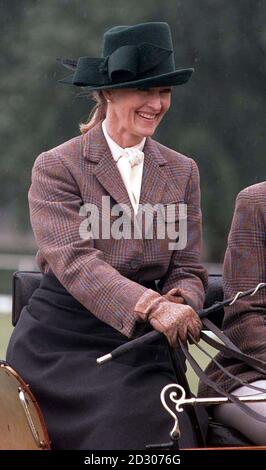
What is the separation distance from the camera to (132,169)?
4324mm

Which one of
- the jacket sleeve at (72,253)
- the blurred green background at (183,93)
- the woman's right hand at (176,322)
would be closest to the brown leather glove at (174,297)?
the jacket sleeve at (72,253)

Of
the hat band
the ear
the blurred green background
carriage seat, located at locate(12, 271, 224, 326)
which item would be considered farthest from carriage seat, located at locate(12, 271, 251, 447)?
the blurred green background

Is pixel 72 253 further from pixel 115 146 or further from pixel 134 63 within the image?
pixel 134 63

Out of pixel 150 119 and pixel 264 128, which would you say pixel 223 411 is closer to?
pixel 150 119

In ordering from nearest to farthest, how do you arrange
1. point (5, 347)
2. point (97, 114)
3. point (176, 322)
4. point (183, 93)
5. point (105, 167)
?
point (176, 322) < point (105, 167) < point (97, 114) < point (5, 347) < point (183, 93)

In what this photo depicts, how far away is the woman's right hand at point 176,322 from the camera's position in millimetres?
3707

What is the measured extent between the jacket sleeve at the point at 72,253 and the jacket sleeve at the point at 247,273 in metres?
0.47

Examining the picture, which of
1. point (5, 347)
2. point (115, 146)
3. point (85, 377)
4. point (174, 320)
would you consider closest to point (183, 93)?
point (5, 347)

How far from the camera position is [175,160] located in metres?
4.45

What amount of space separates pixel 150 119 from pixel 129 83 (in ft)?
0.54

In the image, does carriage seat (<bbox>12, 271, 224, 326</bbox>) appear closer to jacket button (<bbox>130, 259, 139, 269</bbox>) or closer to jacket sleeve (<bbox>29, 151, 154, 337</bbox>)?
jacket sleeve (<bbox>29, 151, 154, 337</bbox>)

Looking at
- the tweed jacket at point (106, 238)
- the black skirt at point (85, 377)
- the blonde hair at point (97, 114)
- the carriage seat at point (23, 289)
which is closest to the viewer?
the black skirt at point (85, 377)

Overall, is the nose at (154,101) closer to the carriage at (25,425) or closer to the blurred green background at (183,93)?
the carriage at (25,425)

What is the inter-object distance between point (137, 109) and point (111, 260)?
0.50m
